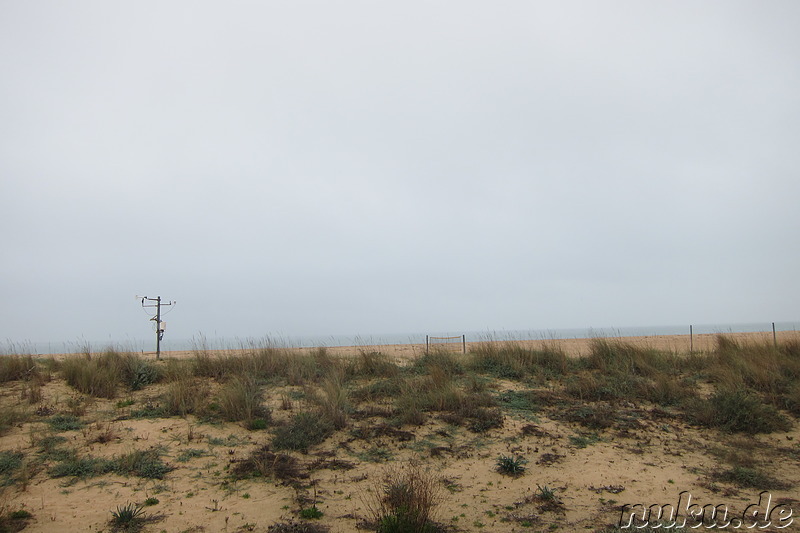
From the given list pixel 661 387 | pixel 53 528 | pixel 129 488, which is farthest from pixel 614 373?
pixel 53 528

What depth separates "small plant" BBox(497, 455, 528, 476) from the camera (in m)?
7.30

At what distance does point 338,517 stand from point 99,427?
498 centimetres

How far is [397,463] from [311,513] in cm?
187

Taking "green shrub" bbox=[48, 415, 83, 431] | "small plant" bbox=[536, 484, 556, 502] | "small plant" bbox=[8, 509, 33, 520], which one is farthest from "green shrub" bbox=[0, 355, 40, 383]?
"small plant" bbox=[536, 484, 556, 502]

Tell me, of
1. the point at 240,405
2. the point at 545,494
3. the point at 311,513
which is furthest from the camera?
the point at 240,405

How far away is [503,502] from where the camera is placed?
21.2 ft

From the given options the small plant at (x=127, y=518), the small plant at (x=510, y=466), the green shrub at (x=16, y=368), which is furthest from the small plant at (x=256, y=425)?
the green shrub at (x=16, y=368)

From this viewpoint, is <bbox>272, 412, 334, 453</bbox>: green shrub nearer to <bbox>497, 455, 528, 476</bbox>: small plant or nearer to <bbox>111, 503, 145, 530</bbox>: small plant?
<bbox>111, 503, 145, 530</bbox>: small plant

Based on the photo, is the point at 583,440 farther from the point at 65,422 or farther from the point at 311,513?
the point at 65,422

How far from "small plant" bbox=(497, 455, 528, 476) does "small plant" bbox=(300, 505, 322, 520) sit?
292 centimetres

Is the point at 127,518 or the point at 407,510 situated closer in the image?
the point at 407,510

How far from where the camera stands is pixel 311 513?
6.00 metres

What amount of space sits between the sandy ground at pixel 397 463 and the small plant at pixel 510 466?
0.12 metres

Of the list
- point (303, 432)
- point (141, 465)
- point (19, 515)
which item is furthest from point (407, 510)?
point (19, 515)
